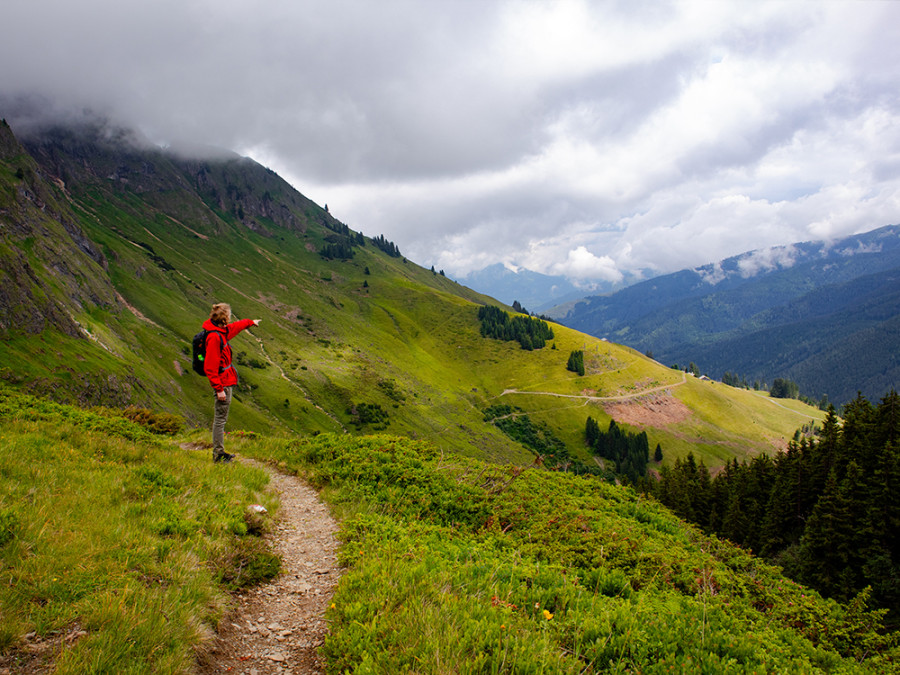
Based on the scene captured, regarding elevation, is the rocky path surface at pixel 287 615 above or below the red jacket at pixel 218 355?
below

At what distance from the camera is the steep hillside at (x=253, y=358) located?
6581cm

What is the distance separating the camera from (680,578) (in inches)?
349

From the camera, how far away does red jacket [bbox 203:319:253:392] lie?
12.0 meters

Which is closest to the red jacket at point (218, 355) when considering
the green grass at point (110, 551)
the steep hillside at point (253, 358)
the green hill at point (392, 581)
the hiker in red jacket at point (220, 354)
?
the hiker in red jacket at point (220, 354)

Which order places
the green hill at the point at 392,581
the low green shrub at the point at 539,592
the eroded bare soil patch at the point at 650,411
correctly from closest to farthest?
1. the green hill at the point at 392,581
2. the low green shrub at the point at 539,592
3. the eroded bare soil patch at the point at 650,411

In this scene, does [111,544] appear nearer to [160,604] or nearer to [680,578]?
[160,604]

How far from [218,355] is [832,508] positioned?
43.9m

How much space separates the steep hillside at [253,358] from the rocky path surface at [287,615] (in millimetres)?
63566

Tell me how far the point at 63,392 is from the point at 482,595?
234ft

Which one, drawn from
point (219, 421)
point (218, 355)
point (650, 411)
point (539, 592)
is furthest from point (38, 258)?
point (650, 411)

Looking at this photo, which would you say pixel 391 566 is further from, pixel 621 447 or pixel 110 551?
pixel 621 447

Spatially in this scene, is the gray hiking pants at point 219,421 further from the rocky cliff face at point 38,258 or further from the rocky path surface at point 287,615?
the rocky cliff face at point 38,258

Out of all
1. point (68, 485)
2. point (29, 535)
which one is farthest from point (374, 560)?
point (68, 485)

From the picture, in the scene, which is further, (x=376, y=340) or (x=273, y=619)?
(x=376, y=340)
